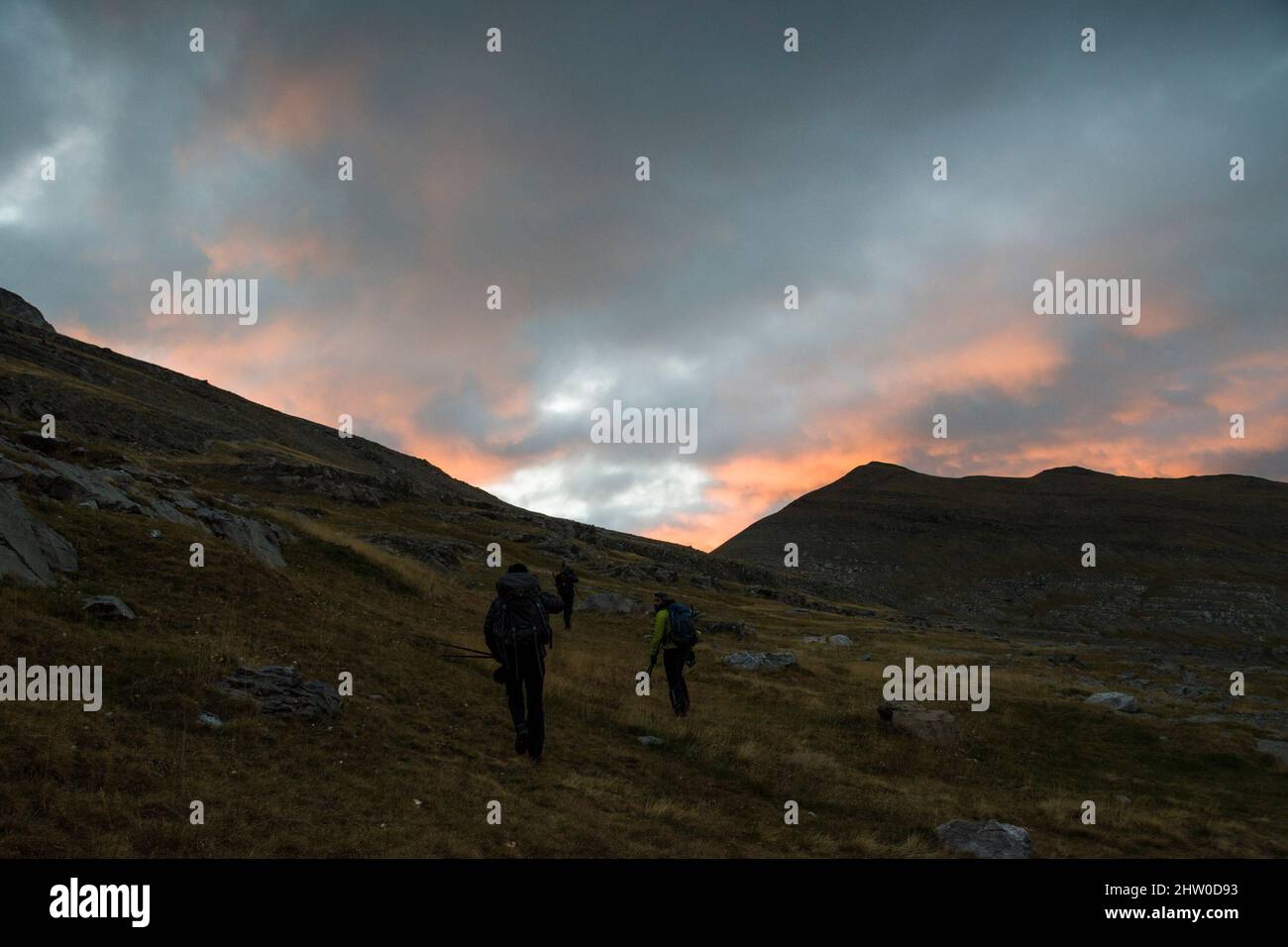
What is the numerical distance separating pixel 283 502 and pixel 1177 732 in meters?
53.0

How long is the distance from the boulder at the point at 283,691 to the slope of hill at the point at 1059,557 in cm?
11431

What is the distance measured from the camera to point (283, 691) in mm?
11102

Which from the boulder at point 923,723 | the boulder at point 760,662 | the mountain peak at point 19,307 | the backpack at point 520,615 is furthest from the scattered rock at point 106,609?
the mountain peak at point 19,307

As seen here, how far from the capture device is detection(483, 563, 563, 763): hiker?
1128 centimetres

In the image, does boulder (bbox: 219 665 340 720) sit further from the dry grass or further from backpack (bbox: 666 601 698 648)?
backpack (bbox: 666 601 698 648)

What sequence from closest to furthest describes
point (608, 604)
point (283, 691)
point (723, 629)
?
point (283, 691), point (608, 604), point (723, 629)

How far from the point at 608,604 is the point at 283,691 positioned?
25272 mm

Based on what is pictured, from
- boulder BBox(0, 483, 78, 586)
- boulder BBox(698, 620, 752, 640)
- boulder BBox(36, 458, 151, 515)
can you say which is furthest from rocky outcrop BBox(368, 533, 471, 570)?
boulder BBox(0, 483, 78, 586)

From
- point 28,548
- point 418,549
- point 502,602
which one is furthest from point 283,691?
point 418,549

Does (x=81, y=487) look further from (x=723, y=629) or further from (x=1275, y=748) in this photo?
(x=1275, y=748)

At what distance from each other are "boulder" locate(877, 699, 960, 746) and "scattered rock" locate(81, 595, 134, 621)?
1688 centimetres

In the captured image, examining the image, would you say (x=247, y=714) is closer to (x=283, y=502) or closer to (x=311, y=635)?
(x=311, y=635)
